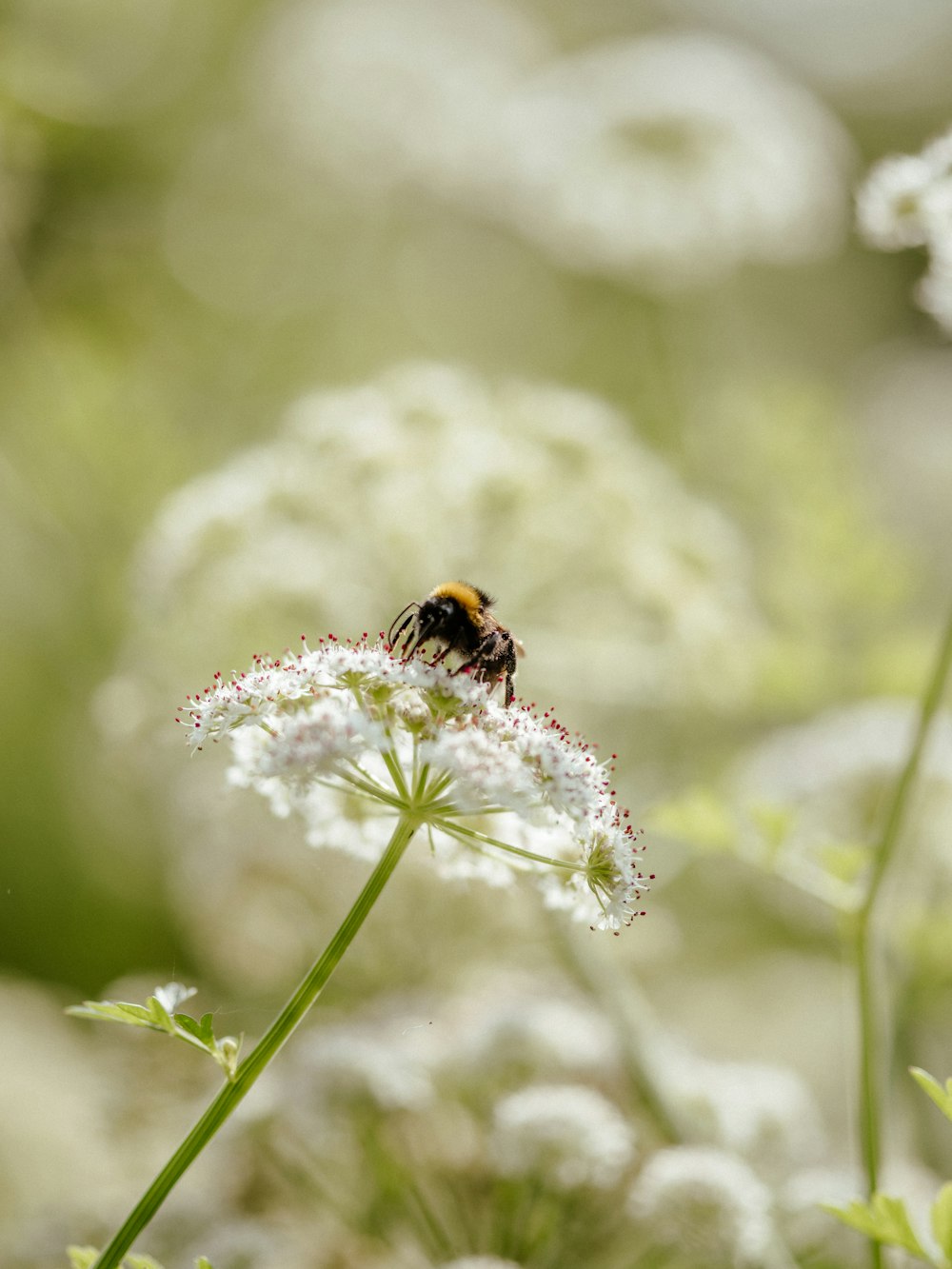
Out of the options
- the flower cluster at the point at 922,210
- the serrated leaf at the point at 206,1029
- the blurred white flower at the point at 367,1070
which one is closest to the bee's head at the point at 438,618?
the serrated leaf at the point at 206,1029

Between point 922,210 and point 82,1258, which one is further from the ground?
point 922,210

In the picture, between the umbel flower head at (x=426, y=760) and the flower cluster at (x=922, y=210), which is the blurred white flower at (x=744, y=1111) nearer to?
the umbel flower head at (x=426, y=760)

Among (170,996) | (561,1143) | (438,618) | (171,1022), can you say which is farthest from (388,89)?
(171,1022)

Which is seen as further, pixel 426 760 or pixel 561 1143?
pixel 561 1143

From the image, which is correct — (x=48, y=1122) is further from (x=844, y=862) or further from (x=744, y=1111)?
(x=844, y=862)

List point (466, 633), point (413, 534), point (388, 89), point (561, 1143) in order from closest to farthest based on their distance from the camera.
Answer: point (466, 633), point (561, 1143), point (413, 534), point (388, 89)

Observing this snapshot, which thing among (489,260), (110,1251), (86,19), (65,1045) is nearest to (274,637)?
(65,1045)

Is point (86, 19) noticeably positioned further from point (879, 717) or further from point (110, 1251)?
point (110, 1251)
